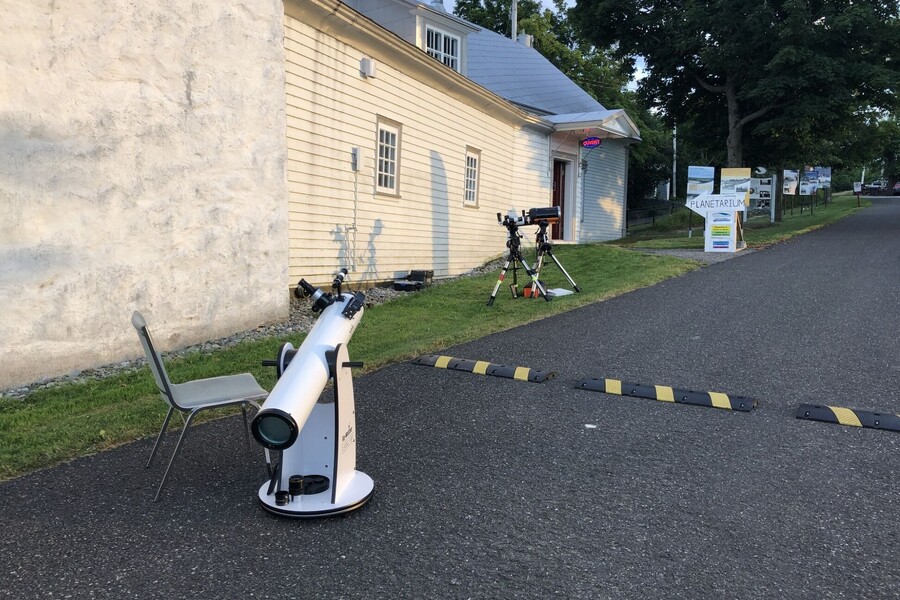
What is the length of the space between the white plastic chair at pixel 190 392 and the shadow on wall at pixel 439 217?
988 cm

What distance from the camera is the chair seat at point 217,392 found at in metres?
3.92

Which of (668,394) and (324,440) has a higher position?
(324,440)

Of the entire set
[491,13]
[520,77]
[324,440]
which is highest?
[491,13]

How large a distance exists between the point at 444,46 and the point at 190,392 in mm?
14002

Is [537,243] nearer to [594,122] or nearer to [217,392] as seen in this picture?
[217,392]

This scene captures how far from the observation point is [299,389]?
314 centimetres

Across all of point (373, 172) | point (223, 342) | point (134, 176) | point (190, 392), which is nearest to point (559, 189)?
point (373, 172)

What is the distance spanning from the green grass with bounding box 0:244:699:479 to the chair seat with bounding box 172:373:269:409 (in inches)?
35.0

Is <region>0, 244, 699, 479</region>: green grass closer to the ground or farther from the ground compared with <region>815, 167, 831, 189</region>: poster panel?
closer to the ground

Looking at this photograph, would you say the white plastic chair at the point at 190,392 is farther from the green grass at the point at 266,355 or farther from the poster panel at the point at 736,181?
the poster panel at the point at 736,181

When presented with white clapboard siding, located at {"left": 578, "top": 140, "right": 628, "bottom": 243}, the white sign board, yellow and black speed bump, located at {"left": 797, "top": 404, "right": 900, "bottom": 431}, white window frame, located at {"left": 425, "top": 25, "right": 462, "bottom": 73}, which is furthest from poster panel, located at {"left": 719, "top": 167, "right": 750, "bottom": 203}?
yellow and black speed bump, located at {"left": 797, "top": 404, "right": 900, "bottom": 431}

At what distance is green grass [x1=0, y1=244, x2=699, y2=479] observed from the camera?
4719 millimetres

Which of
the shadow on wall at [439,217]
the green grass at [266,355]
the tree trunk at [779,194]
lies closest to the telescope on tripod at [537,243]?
the green grass at [266,355]

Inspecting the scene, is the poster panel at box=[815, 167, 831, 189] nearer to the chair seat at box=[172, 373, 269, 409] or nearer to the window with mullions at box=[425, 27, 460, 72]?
the window with mullions at box=[425, 27, 460, 72]
